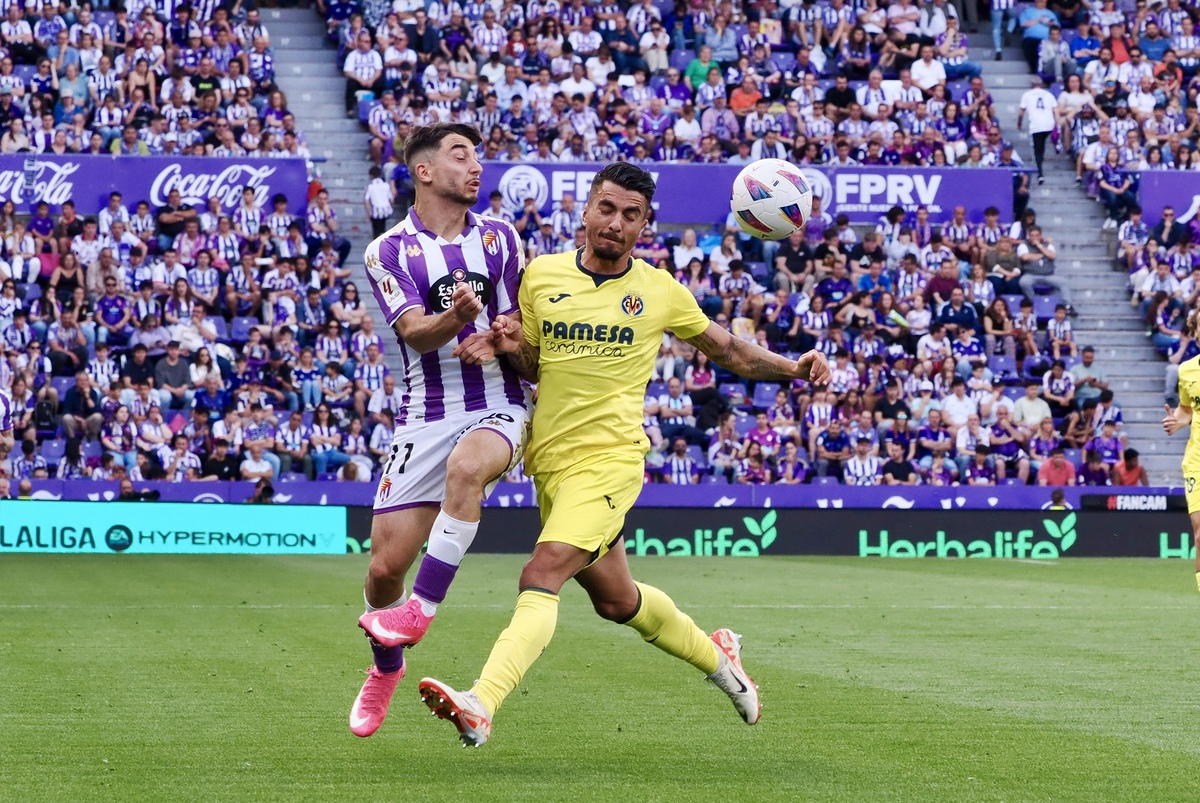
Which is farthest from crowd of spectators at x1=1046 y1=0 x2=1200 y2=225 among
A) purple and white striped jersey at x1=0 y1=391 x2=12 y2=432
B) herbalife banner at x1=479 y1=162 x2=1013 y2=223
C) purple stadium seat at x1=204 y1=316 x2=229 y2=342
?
purple and white striped jersey at x1=0 y1=391 x2=12 y2=432

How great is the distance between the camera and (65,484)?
21.3 m

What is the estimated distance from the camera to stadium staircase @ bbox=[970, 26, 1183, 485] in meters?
25.9

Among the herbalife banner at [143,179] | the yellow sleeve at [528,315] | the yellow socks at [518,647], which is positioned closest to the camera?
the yellow socks at [518,647]

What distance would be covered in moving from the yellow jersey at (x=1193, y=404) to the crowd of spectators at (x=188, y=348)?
10.9 m

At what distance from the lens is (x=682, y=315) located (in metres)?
7.18

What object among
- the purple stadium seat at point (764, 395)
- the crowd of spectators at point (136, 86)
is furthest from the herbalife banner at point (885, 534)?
the crowd of spectators at point (136, 86)

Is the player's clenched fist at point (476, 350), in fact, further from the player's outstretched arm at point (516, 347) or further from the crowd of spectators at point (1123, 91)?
the crowd of spectators at point (1123, 91)

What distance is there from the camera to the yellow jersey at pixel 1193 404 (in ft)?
41.5

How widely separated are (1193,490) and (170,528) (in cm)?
1262

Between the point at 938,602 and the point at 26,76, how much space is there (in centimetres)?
1684

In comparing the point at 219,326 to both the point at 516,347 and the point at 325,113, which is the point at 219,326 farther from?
the point at 516,347

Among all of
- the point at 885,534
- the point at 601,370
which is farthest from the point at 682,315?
the point at 885,534

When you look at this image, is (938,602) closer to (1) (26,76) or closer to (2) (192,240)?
(2) (192,240)

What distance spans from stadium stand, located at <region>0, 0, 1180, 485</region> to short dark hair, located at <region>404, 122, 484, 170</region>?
15004mm
